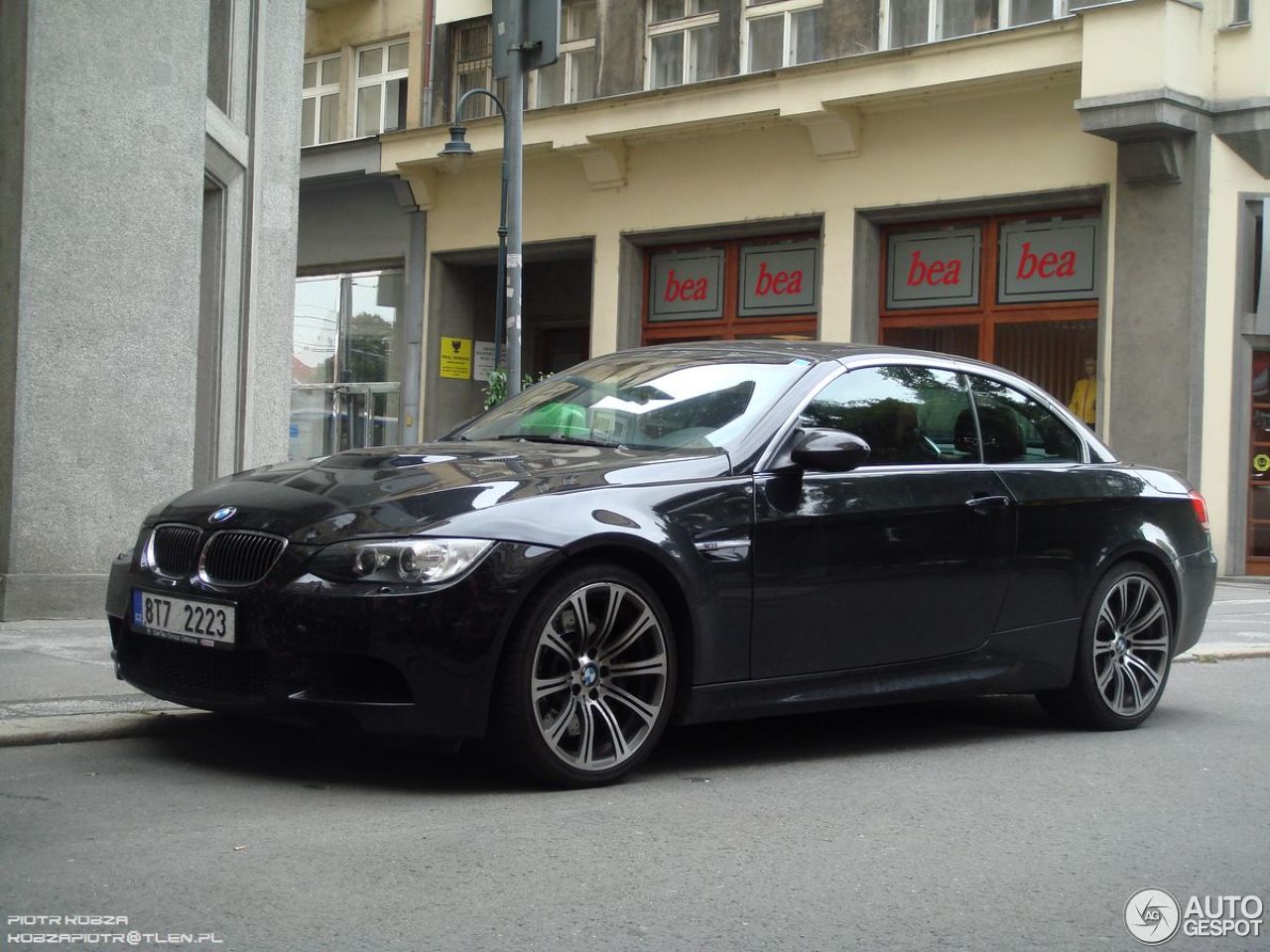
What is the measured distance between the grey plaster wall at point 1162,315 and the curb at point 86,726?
13837mm

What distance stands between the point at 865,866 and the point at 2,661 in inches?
184

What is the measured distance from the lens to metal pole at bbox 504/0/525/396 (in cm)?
1212

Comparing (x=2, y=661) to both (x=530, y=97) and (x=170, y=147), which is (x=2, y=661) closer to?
(x=170, y=147)

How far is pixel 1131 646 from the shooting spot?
7.41 meters

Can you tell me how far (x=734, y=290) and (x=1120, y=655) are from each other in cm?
1563

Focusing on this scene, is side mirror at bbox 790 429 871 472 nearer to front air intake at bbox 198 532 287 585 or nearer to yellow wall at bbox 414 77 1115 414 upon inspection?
front air intake at bbox 198 532 287 585

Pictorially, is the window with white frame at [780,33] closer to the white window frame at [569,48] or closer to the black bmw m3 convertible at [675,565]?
the white window frame at [569,48]

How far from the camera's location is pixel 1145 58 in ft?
57.9

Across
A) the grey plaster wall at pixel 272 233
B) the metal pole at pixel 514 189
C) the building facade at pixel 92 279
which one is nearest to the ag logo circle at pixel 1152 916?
the building facade at pixel 92 279

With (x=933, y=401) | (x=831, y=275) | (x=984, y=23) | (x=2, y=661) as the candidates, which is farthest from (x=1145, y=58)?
(x=2, y=661)

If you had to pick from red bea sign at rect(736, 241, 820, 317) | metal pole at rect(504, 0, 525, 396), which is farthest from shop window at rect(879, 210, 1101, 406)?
metal pole at rect(504, 0, 525, 396)

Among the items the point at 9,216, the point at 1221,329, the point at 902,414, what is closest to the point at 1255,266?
the point at 1221,329

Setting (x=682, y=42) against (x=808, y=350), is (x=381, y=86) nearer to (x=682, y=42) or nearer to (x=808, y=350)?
(x=682, y=42)

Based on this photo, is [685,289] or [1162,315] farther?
[685,289]
